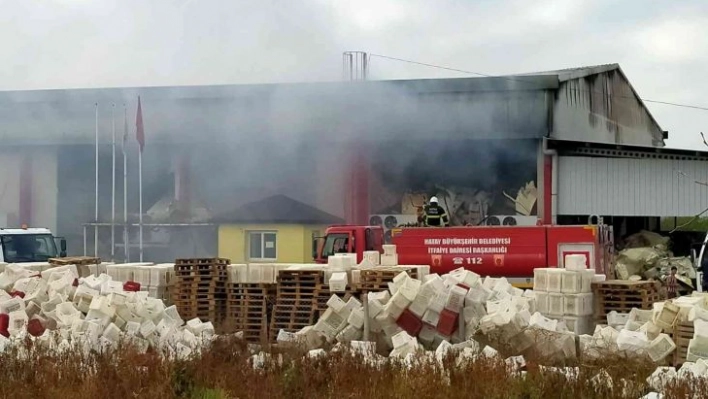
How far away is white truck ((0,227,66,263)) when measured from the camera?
20.6 meters

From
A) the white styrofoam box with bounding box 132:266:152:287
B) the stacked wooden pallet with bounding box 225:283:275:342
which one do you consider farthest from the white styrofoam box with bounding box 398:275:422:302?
the white styrofoam box with bounding box 132:266:152:287

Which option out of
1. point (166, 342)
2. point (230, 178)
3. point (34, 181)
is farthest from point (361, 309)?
point (34, 181)

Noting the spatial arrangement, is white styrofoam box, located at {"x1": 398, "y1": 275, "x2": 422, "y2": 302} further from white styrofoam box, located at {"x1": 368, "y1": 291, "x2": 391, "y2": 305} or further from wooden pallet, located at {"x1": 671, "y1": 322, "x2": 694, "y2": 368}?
wooden pallet, located at {"x1": 671, "y1": 322, "x2": 694, "y2": 368}

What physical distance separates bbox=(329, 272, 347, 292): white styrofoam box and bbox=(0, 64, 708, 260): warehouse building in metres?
13.9

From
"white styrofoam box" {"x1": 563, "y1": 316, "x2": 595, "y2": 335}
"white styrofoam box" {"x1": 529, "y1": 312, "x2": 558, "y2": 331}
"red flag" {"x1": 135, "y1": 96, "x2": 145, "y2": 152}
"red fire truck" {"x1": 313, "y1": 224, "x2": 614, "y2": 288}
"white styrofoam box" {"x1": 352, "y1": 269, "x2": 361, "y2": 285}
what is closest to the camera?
"white styrofoam box" {"x1": 529, "y1": 312, "x2": 558, "y2": 331}

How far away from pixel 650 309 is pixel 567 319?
4.06ft

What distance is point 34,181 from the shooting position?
33.3m

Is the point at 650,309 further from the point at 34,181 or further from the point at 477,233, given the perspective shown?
the point at 34,181

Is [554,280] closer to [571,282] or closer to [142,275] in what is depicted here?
[571,282]

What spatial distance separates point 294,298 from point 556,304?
4063mm

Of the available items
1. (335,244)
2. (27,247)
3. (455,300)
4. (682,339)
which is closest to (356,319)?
(455,300)

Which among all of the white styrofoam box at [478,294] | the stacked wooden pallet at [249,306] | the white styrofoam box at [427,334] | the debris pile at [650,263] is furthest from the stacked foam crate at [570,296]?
the debris pile at [650,263]

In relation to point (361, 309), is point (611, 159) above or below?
above

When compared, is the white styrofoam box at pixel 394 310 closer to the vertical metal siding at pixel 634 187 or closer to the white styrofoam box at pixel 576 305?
the white styrofoam box at pixel 576 305
